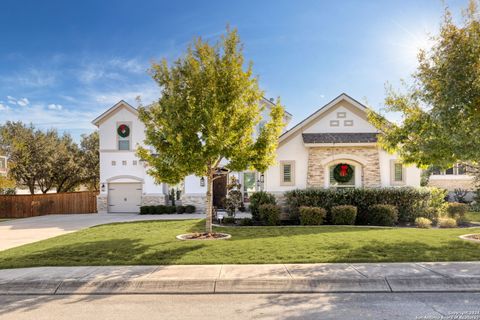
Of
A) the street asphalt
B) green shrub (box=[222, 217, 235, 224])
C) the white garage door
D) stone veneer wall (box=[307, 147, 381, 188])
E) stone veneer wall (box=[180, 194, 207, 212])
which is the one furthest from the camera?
the white garage door

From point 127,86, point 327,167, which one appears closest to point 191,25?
point 127,86

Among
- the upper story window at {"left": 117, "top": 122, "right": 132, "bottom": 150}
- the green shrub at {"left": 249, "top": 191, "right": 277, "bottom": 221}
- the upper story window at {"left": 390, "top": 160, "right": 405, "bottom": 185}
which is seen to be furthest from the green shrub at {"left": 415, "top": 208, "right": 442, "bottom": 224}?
the upper story window at {"left": 117, "top": 122, "right": 132, "bottom": 150}

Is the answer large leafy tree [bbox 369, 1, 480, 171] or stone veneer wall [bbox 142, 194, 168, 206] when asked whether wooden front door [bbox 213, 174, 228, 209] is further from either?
large leafy tree [bbox 369, 1, 480, 171]

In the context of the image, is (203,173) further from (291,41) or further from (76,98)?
(76,98)

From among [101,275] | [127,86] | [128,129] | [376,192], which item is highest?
[127,86]

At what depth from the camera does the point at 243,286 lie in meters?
6.47

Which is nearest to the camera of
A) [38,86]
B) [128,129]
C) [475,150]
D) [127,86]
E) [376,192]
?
[475,150]

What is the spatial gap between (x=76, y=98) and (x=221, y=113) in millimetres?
17312

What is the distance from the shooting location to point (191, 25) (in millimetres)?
13367

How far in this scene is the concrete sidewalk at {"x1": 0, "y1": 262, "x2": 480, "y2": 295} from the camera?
6.44m

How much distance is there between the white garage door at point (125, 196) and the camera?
81.5 feet

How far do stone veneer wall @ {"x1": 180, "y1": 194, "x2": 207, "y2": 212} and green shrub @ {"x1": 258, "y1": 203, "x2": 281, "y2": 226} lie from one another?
8.13 m

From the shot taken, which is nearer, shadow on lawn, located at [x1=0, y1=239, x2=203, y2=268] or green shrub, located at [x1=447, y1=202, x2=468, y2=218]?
shadow on lawn, located at [x1=0, y1=239, x2=203, y2=268]

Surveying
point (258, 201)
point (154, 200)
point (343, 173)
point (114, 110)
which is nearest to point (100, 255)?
point (258, 201)
